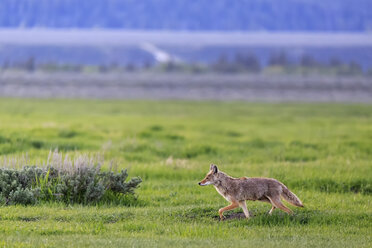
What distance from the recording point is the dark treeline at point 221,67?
71.9 meters

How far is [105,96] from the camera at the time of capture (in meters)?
57.5

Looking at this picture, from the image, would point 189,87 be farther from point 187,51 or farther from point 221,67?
point 187,51

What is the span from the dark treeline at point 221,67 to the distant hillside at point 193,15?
2244 inches

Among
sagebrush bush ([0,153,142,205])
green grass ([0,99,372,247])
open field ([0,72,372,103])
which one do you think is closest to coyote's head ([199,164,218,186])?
green grass ([0,99,372,247])

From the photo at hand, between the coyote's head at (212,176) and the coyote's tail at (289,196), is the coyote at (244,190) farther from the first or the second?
the coyote's tail at (289,196)

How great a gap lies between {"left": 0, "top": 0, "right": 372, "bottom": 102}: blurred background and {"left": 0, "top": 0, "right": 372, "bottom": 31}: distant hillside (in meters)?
0.21

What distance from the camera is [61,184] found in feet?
37.6

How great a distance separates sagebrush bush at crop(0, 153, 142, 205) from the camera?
441 inches

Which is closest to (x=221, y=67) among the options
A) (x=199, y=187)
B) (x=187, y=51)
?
(x=187, y=51)

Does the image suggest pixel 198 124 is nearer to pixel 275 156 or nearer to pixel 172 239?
pixel 275 156

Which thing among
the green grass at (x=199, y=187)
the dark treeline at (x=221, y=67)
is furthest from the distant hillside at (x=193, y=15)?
the green grass at (x=199, y=187)

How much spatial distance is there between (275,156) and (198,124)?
38.2 feet

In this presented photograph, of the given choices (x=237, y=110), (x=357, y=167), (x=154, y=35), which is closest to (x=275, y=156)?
(x=357, y=167)

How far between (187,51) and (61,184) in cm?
7938
